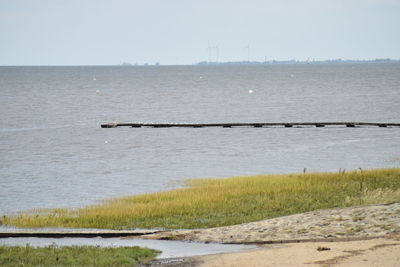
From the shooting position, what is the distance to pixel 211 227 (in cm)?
3238

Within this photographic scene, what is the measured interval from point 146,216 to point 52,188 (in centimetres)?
1891

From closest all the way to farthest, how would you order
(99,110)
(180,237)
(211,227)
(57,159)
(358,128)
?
(180,237) < (211,227) < (57,159) < (358,128) < (99,110)

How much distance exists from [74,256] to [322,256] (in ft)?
28.2

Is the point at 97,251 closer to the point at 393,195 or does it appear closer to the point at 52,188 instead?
the point at 393,195

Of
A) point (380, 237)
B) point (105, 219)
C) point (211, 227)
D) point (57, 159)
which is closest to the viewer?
point (380, 237)

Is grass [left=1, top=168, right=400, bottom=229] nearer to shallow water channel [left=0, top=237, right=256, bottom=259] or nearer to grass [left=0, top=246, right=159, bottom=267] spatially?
shallow water channel [left=0, top=237, right=256, bottom=259]

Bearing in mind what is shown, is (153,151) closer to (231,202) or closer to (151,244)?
(231,202)

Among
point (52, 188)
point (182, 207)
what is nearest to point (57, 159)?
point (52, 188)

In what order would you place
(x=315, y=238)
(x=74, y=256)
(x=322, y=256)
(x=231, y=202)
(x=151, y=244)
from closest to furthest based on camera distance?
(x=322, y=256)
(x=74, y=256)
(x=315, y=238)
(x=151, y=244)
(x=231, y=202)

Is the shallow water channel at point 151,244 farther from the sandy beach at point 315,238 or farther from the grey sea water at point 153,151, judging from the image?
the grey sea water at point 153,151

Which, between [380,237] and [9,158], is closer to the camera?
[380,237]

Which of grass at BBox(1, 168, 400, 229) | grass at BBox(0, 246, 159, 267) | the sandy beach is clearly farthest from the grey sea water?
the sandy beach

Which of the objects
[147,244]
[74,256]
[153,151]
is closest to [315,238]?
[147,244]

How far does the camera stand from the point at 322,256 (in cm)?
2328
